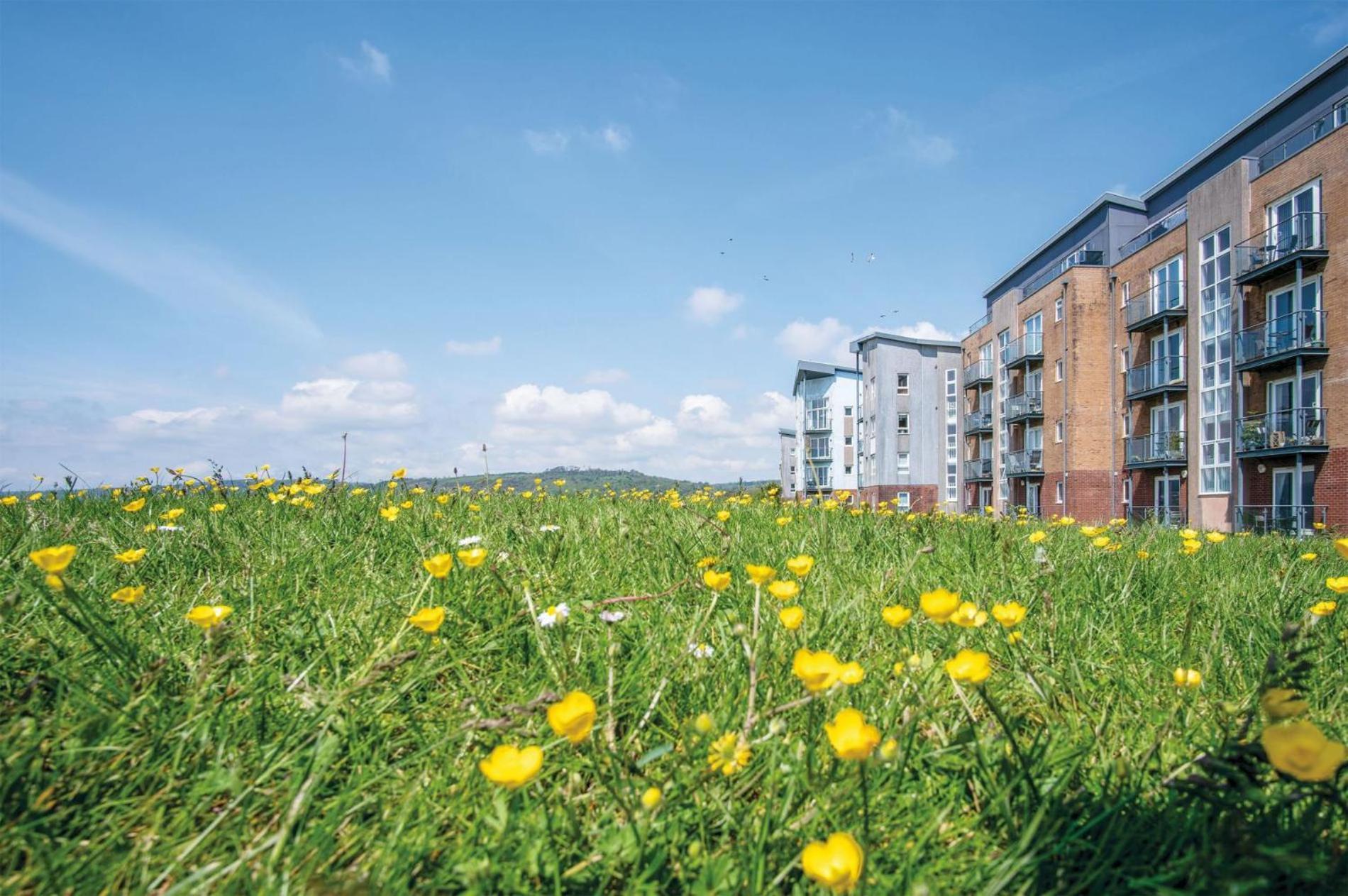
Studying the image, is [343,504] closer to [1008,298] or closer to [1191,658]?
[1191,658]

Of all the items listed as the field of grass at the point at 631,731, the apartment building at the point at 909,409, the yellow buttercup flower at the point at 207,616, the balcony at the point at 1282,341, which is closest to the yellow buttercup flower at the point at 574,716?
the field of grass at the point at 631,731

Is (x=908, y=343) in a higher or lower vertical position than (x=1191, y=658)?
higher

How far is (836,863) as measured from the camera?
0.88 meters

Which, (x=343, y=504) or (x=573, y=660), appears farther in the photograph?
(x=343, y=504)

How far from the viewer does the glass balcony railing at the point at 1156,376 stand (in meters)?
27.7

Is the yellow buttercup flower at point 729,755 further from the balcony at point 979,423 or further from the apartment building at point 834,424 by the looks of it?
the apartment building at point 834,424

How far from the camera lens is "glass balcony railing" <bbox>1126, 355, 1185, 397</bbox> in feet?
90.8

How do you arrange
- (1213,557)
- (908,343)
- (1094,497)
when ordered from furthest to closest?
(908,343) < (1094,497) < (1213,557)

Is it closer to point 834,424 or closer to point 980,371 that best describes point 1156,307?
point 980,371

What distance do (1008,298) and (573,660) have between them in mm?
43484

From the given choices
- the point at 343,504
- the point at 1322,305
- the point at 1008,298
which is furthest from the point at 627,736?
the point at 1008,298

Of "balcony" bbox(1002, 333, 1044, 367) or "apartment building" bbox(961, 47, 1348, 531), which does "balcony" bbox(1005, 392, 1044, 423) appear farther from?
"balcony" bbox(1002, 333, 1044, 367)

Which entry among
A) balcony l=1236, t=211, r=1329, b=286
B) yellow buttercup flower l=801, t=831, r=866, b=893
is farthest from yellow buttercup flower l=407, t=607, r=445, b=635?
balcony l=1236, t=211, r=1329, b=286

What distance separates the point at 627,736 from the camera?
1580mm
